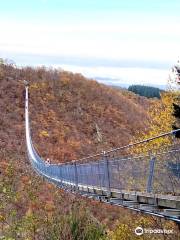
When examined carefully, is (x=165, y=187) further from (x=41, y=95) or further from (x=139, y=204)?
(x=41, y=95)

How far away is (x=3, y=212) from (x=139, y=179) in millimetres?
20767

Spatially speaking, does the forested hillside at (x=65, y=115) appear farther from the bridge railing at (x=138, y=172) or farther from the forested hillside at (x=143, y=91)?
the forested hillside at (x=143, y=91)

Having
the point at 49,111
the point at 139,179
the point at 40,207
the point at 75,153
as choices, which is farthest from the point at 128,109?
the point at 139,179

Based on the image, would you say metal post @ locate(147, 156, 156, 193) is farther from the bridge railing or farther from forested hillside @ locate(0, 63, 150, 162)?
forested hillside @ locate(0, 63, 150, 162)

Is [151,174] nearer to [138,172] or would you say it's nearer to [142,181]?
[142,181]

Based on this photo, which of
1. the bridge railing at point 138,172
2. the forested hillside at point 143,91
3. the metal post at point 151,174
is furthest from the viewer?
the forested hillside at point 143,91

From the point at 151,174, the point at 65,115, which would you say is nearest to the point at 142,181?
the point at 151,174

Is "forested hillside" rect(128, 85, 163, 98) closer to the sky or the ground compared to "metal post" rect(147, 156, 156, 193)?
closer to the ground

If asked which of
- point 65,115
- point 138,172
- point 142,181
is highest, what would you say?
point 138,172

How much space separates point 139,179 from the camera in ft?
38.2

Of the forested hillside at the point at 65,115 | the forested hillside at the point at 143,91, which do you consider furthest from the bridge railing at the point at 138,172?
the forested hillside at the point at 143,91

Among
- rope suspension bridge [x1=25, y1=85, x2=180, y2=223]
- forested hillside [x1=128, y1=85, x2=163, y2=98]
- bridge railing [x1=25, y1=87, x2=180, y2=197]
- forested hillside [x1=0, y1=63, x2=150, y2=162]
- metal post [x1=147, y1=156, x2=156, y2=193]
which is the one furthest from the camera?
forested hillside [x1=128, y1=85, x2=163, y2=98]

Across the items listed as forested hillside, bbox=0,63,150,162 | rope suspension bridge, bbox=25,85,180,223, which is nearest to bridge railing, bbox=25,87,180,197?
rope suspension bridge, bbox=25,85,180,223

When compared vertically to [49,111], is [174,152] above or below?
above
